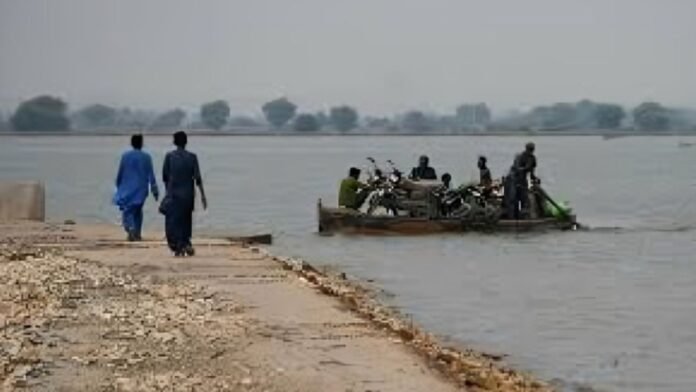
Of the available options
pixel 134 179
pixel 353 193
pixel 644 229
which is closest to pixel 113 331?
pixel 134 179

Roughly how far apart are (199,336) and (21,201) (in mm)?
15235

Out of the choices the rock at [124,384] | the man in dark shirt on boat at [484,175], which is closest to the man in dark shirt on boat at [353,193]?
the man in dark shirt on boat at [484,175]

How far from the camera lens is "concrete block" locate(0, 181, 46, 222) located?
81.0 feet

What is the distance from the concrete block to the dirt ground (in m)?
8.61

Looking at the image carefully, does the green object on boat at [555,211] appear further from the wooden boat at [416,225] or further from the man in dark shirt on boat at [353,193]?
the man in dark shirt on boat at [353,193]

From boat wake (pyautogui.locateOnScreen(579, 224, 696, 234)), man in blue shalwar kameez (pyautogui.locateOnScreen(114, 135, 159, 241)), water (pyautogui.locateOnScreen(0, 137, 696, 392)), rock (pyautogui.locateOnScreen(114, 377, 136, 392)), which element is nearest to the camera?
rock (pyautogui.locateOnScreen(114, 377, 136, 392))

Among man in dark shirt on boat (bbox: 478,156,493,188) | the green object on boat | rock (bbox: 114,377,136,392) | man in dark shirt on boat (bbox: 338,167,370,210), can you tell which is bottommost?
the green object on boat

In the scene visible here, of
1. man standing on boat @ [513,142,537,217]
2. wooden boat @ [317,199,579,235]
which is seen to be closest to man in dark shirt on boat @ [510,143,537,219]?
man standing on boat @ [513,142,537,217]

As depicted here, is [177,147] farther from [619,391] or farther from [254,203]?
[254,203]

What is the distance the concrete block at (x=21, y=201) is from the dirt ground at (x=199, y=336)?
8.61 m

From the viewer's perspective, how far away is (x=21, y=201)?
81.8 ft

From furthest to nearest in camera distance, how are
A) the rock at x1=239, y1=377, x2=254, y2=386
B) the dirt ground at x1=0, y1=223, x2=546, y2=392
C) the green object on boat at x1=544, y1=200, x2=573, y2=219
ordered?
the green object on boat at x1=544, y1=200, x2=573, y2=219 → the dirt ground at x1=0, y1=223, x2=546, y2=392 → the rock at x1=239, y1=377, x2=254, y2=386

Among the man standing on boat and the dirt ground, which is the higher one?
the man standing on boat

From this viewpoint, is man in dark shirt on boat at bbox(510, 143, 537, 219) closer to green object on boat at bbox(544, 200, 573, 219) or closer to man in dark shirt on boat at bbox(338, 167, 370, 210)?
green object on boat at bbox(544, 200, 573, 219)
